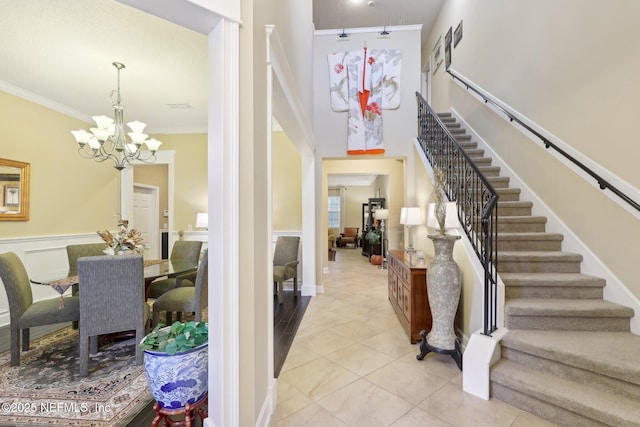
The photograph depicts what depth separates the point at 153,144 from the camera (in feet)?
12.4

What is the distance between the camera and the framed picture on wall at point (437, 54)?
7004mm

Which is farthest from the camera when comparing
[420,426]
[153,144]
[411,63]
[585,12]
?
[411,63]

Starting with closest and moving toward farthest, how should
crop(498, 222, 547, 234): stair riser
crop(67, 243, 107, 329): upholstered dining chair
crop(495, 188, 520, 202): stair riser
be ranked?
crop(498, 222, 547, 234): stair riser < crop(67, 243, 107, 329): upholstered dining chair < crop(495, 188, 520, 202): stair riser

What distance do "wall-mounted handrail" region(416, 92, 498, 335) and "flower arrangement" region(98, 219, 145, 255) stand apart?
346cm

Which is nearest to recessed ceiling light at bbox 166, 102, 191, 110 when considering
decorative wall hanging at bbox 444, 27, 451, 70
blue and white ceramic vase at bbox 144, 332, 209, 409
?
blue and white ceramic vase at bbox 144, 332, 209, 409

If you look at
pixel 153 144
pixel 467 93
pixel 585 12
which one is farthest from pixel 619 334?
pixel 153 144

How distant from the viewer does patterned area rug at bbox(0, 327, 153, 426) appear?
6.35ft

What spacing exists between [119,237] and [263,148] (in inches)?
91.9

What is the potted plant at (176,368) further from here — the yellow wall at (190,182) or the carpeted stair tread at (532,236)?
the yellow wall at (190,182)

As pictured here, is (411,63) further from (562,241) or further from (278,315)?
(278,315)

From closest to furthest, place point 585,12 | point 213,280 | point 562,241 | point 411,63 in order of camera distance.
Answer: point 213,280 → point 585,12 → point 562,241 → point 411,63

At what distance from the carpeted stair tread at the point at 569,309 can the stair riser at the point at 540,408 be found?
61 centimetres

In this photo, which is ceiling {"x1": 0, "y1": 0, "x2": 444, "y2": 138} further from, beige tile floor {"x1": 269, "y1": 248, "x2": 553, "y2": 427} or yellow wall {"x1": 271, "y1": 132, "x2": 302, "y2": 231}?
beige tile floor {"x1": 269, "y1": 248, "x2": 553, "y2": 427}

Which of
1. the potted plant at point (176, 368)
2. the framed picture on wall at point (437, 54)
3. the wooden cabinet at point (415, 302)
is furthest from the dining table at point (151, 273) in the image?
the framed picture on wall at point (437, 54)
